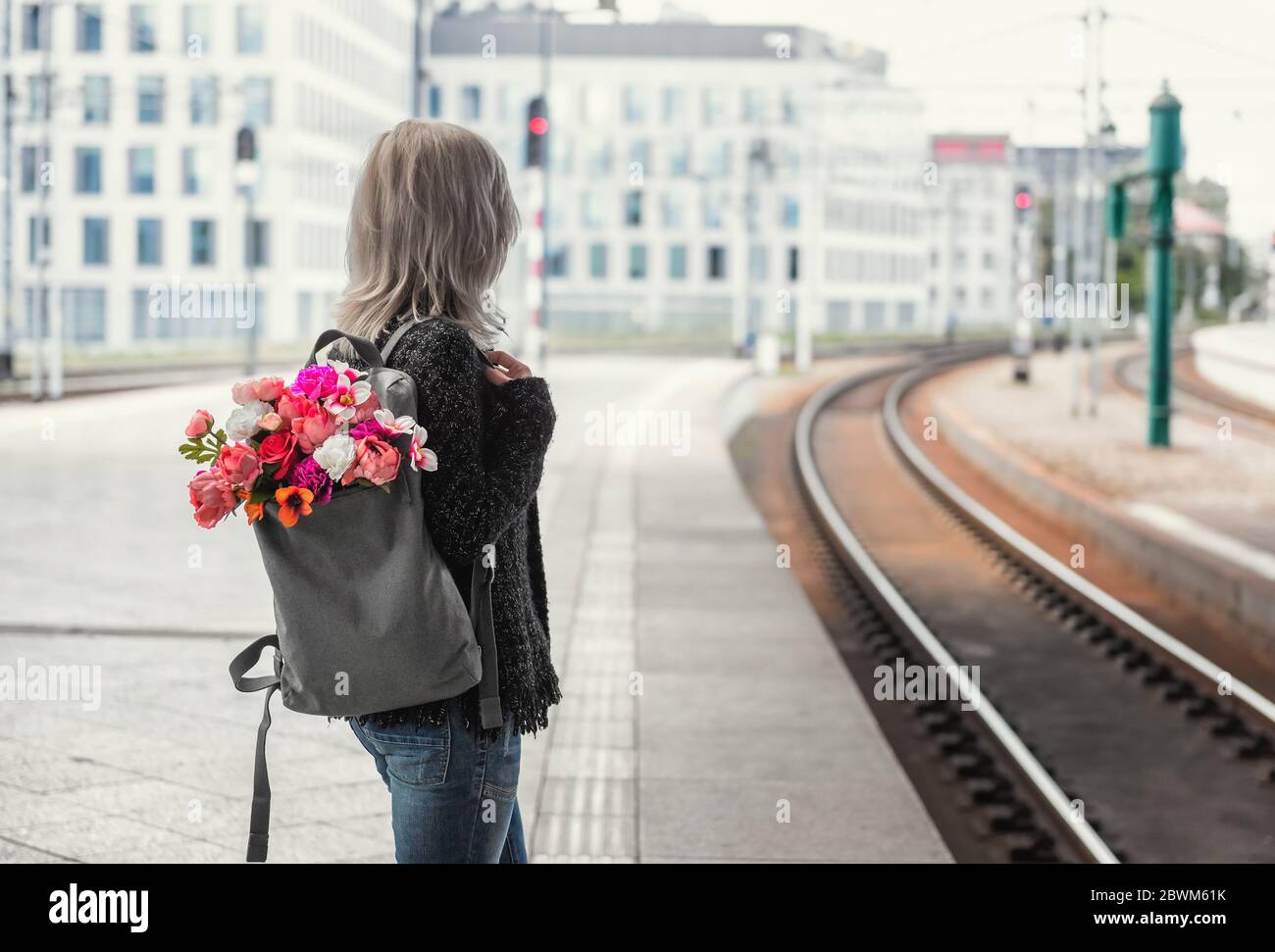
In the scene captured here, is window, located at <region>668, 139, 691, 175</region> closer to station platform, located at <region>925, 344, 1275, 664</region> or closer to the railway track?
station platform, located at <region>925, 344, 1275, 664</region>

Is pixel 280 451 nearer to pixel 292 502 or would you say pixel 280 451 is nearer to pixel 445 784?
pixel 292 502

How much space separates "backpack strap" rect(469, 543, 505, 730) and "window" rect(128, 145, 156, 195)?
176ft

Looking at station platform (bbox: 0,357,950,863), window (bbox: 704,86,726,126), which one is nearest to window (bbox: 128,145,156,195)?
window (bbox: 704,86,726,126)

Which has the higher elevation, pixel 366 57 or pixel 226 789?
pixel 366 57

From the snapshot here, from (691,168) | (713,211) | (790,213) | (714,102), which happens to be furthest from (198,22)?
(790,213)

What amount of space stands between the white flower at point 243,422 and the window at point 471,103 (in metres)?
62.4

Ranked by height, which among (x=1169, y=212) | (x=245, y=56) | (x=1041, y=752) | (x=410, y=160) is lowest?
(x=1041, y=752)

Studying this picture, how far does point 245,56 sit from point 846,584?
150 feet

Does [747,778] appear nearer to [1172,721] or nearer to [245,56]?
[1172,721]

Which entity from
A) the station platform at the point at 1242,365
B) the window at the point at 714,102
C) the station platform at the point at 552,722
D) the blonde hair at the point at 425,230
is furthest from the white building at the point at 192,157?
the blonde hair at the point at 425,230

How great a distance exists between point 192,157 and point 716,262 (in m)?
25.7

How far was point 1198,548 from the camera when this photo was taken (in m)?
11.2

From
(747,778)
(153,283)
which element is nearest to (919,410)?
(747,778)

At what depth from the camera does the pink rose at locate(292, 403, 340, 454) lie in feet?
7.74
